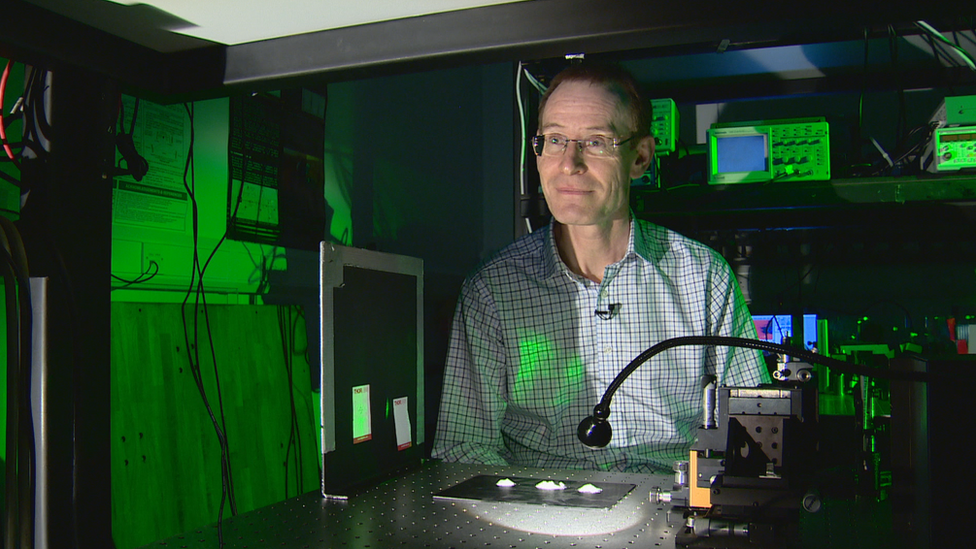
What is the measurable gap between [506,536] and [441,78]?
271 cm

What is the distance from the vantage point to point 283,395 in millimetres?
1929

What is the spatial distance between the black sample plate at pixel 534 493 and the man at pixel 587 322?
0.53 meters

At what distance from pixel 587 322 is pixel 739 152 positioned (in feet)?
3.07

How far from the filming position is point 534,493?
3.17ft

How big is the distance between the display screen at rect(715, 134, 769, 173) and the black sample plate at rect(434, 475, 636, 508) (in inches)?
59.0

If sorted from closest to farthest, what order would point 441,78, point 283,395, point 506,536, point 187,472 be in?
point 506,536
point 187,472
point 283,395
point 441,78

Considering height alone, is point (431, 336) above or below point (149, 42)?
below

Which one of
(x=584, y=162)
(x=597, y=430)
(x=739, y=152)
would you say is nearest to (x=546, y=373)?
(x=584, y=162)

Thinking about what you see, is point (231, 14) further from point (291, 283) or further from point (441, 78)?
point (441, 78)

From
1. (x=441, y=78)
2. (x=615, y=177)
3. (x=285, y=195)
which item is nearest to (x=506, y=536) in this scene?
(x=615, y=177)

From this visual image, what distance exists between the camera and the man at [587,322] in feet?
5.29

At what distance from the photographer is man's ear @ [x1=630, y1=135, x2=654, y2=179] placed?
1.77m

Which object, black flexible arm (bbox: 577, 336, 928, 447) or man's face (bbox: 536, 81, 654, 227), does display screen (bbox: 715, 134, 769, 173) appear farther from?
black flexible arm (bbox: 577, 336, 928, 447)

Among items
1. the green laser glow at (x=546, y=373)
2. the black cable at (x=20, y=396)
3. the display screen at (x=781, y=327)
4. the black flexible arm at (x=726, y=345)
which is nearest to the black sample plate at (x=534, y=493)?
the black flexible arm at (x=726, y=345)
